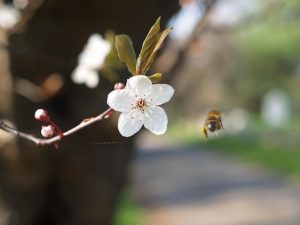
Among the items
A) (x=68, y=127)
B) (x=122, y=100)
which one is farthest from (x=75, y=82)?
(x=122, y=100)

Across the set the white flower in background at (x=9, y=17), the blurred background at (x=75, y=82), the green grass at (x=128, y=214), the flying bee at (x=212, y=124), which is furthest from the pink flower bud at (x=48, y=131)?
the green grass at (x=128, y=214)

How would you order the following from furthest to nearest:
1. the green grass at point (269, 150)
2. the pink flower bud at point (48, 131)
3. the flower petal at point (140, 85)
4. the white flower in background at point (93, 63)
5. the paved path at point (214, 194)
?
the green grass at point (269, 150) → the paved path at point (214, 194) → the white flower in background at point (93, 63) → the pink flower bud at point (48, 131) → the flower petal at point (140, 85)

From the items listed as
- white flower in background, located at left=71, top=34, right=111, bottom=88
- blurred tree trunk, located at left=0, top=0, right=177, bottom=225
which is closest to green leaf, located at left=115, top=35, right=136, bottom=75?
white flower in background, located at left=71, top=34, right=111, bottom=88

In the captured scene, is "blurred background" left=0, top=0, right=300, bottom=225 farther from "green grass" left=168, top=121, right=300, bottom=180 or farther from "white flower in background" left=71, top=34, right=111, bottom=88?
"green grass" left=168, top=121, right=300, bottom=180

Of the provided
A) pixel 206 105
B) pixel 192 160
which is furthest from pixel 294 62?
pixel 192 160

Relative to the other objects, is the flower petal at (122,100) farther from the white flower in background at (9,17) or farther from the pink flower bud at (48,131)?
the white flower in background at (9,17)

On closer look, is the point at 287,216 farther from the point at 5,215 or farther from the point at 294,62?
the point at 294,62
